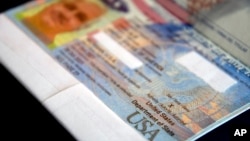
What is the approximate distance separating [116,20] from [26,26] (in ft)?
0.43

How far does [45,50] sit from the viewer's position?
572mm

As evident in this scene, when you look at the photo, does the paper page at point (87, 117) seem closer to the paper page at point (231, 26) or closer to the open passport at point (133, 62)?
the open passport at point (133, 62)

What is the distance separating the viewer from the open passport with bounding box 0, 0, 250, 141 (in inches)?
19.3

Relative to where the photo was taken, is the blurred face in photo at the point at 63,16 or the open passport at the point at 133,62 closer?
the open passport at the point at 133,62

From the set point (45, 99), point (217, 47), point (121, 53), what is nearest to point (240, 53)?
point (217, 47)

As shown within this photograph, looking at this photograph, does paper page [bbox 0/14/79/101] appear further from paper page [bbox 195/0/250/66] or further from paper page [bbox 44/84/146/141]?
paper page [bbox 195/0/250/66]

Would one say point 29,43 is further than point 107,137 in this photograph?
Yes

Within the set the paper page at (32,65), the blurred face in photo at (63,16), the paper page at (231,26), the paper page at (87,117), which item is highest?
the paper page at (231,26)

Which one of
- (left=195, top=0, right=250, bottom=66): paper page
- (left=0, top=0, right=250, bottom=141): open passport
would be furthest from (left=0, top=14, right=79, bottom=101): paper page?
(left=195, top=0, right=250, bottom=66): paper page

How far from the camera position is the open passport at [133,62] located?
49 cm

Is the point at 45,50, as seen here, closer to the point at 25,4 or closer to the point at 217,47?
the point at 25,4

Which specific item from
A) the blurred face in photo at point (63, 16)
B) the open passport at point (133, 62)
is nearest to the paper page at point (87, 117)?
the open passport at point (133, 62)

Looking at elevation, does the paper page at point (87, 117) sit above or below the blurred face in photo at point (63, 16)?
below

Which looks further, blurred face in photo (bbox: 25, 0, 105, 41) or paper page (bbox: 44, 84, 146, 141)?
blurred face in photo (bbox: 25, 0, 105, 41)
